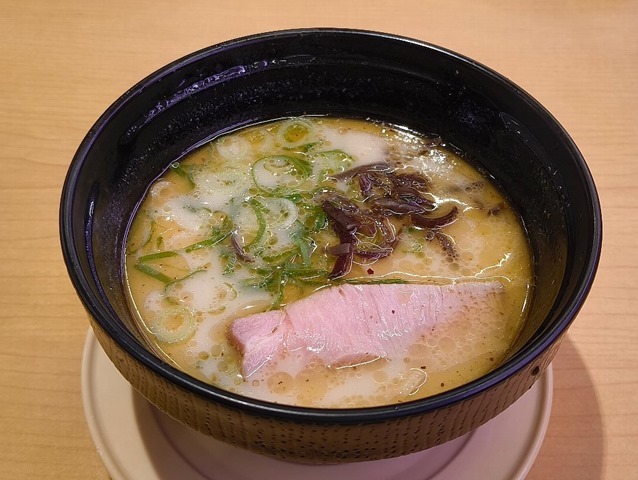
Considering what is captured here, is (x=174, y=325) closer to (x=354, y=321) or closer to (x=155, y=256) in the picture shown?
(x=155, y=256)

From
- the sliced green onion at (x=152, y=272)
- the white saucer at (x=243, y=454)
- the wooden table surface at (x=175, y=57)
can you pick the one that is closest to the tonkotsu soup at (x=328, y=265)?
the sliced green onion at (x=152, y=272)

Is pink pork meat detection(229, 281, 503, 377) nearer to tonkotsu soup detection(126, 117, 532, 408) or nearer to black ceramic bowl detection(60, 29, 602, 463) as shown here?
tonkotsu soup detection(126, 117, 532, 408)

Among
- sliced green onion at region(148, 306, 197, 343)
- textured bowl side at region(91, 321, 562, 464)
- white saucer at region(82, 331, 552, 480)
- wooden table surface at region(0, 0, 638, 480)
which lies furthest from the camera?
wooden table surface at region(0, 0, 638, 480)

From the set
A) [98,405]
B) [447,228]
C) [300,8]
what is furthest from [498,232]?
[300,8]

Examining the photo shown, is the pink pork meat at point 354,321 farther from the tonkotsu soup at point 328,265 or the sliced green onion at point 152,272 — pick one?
the sliced green onion at point 152,272

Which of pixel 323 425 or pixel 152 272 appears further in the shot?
pixel 152 272

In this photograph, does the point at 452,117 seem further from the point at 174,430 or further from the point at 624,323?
the point at 174,430

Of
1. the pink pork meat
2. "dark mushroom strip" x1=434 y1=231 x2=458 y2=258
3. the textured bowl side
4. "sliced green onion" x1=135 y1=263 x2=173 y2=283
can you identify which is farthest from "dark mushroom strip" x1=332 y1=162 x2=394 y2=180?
the textured bowl side

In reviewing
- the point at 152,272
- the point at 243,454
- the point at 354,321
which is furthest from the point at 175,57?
the point at 243,454
